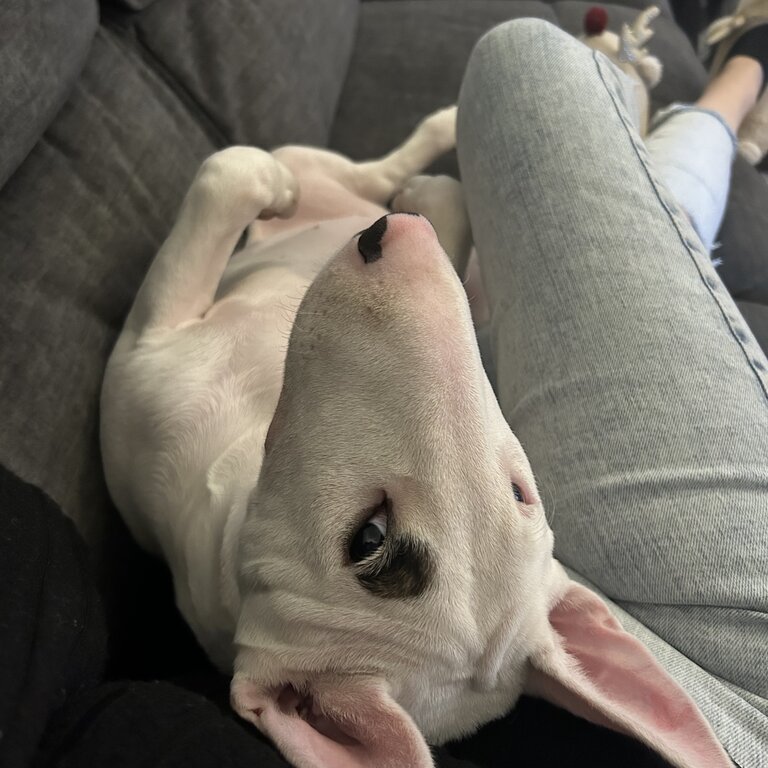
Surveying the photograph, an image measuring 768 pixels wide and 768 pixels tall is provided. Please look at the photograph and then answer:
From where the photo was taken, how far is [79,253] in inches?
44.6

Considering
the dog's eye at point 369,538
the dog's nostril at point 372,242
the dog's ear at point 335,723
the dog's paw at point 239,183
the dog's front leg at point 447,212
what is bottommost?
the dog's ear at point 335,723

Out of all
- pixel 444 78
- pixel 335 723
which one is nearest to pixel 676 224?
pixel 335 723

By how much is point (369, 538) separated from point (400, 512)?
43mm

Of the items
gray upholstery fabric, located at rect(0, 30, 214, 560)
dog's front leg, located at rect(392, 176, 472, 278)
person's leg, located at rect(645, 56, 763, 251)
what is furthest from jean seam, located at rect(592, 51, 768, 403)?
gray upholstery fabric, located at rect(0, 30, 214, 560)

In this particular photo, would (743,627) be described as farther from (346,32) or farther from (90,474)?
(346,32)

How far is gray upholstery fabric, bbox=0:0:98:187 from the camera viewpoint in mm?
994

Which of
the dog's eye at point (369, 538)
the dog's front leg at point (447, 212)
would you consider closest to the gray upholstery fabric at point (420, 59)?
the dog's front leg at point (447, 212)

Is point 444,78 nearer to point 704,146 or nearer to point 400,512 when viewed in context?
point 704,146

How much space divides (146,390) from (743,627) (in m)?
0.85

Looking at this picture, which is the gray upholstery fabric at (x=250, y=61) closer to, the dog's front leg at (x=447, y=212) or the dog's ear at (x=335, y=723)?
the dog's front leg at (x=447, y=212)

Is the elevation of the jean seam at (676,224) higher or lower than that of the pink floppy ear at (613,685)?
higher

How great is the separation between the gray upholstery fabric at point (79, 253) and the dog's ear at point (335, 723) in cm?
42

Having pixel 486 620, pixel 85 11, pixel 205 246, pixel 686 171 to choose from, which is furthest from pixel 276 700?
pixel 686 171

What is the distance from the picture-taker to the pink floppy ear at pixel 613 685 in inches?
28.3
